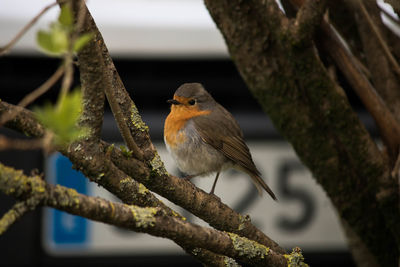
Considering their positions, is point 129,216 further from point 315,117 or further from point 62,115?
point 315,117

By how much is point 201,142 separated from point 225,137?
14 cm

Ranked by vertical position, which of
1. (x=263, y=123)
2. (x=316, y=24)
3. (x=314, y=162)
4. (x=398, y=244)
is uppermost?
(x=263, y=123)

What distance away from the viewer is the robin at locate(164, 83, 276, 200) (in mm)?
3535

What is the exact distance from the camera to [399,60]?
2822mm

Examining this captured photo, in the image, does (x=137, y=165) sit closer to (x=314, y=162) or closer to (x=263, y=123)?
(x=314, y=162)

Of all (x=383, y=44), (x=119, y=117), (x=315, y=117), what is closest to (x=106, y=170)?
(x=119, y=117)

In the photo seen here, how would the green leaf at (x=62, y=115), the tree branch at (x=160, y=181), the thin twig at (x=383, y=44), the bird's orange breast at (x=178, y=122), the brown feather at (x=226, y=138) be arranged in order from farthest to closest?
the bird's orange breast at (x=178, y=122), the brown feather at (x=226, y=138), the thin twig at (x=383, y=44), the tree branch at (x=160, y=181), the green leaf at (x=62, y=115)

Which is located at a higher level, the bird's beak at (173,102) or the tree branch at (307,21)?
the bird's beak at (173,102)

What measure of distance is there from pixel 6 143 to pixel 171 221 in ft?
1.95

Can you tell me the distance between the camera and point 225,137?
11.8 feet

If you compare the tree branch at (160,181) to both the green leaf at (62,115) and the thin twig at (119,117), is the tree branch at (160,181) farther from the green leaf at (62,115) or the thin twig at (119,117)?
the green leaf at (62,115)

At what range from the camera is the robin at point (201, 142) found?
11.6 feet

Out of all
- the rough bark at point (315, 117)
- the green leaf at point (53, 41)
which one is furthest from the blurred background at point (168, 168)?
the green leaf at point (53, 41)

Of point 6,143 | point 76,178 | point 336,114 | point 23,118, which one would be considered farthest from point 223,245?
point 76,178
